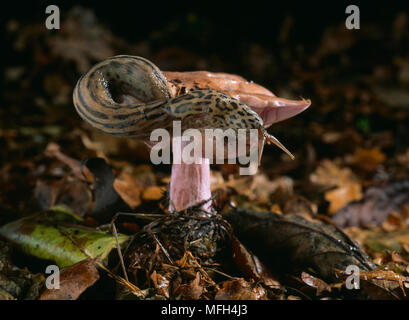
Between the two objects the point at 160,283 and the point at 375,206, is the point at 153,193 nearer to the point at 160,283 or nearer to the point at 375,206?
the point at 160,283

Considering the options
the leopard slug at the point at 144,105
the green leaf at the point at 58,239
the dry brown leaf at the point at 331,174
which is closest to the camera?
the leopard slug at the point at 144,105

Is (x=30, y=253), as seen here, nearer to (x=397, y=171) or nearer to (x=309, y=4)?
(x=397, y=171)

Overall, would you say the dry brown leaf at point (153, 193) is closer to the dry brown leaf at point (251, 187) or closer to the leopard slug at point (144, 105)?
the dry brown leaf at point (251, 187)

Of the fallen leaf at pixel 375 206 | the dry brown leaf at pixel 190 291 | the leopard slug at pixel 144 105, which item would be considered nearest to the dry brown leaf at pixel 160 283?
the dry brown leaf at pixel 190 291

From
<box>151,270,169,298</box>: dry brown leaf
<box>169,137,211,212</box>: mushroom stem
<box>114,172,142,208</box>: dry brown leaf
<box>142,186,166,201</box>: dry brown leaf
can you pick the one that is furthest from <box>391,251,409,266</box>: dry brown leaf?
<box>114,172,142,208</box>: dry brown leaf

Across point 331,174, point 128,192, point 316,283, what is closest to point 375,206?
point 331,174

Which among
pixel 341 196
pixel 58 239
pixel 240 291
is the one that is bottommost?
pixel 240 291

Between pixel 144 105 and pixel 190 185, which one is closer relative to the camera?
pixel 144 105
